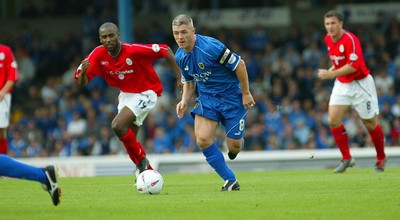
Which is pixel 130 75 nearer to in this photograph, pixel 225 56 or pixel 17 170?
pixel 225 56

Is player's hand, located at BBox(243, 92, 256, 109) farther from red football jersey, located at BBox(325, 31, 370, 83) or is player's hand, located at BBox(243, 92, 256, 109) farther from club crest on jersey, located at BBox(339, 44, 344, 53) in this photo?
club crest on jersey, located at BBox(339, 44, 344, 53)

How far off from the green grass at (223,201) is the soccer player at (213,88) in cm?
54

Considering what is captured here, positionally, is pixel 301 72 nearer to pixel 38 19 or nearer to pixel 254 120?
pixel 254 120

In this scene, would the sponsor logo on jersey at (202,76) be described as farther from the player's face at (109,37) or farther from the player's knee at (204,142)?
the player's face at (109,37)

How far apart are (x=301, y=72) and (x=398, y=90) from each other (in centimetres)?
234

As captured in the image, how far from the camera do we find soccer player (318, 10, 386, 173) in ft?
40.4

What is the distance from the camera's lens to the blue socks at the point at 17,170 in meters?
7.59

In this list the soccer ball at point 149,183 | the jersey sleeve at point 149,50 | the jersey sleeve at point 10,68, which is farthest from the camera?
the jersey sleeve at point 10,68

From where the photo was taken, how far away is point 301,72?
2055cm

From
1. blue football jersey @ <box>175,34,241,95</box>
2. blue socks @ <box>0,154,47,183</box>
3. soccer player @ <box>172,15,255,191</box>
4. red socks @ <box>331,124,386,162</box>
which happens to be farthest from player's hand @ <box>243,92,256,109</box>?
red socks @ <box>331,124,386,162</box>

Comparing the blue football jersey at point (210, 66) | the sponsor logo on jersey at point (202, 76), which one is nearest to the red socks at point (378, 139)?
the blue football jersey at point (210, 66)

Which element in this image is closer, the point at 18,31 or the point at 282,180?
the point at 282,180


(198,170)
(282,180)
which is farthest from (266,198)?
(198,170)

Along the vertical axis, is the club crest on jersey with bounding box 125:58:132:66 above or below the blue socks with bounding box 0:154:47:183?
below
